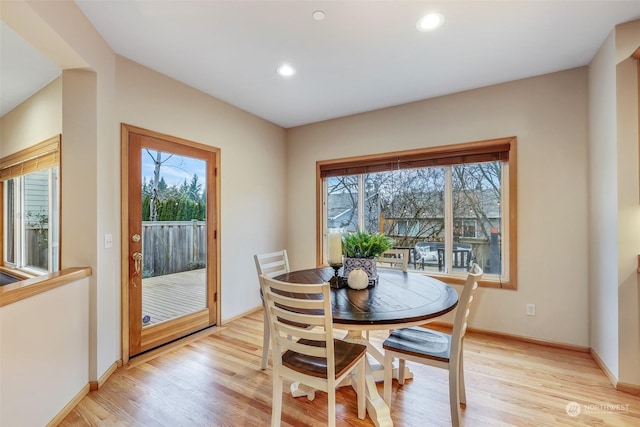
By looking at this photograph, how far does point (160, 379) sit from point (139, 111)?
7.60 ft

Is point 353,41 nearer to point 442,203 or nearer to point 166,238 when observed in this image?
point 442,203

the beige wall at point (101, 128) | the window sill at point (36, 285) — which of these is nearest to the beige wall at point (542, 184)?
the beige wall at point (101, 128)

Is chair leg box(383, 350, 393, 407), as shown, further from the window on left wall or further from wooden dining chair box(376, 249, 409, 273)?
the window on left wall

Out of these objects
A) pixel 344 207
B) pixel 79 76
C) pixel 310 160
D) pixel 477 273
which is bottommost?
pixel 477 273

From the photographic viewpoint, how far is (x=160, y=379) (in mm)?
2229

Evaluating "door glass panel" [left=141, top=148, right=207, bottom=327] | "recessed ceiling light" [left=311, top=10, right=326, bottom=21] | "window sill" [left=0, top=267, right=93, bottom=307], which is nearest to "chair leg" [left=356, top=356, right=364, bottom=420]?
"window sill" [left=0, top=267, right=93, bottom=307]

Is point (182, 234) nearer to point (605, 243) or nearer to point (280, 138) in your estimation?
point (280, 138)

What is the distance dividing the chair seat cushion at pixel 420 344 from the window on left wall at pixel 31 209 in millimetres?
3374

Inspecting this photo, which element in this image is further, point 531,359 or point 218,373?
point 531,359

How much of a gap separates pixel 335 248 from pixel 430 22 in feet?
5.78

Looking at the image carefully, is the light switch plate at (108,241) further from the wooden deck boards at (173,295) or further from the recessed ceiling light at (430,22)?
the recessed ceiling light at (430,22)

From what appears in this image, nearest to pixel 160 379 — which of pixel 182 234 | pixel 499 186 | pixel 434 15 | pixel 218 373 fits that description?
pixel 218 373

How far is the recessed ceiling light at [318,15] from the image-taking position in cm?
188

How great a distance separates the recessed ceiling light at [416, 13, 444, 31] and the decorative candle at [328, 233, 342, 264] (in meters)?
1.64
